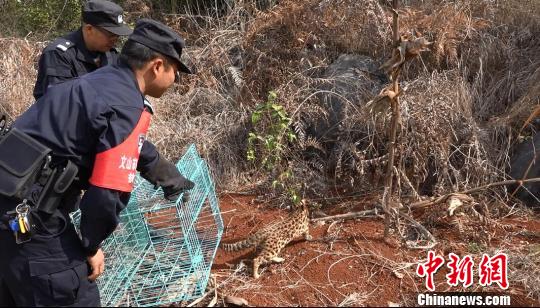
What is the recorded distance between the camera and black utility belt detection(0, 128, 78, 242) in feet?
→ 8.00

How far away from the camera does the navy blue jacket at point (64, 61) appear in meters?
3.98

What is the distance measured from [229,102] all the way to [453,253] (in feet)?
Result: 11.9

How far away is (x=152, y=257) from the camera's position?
3.90 m

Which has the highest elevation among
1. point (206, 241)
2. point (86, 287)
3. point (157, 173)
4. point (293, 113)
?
point (157, 173)

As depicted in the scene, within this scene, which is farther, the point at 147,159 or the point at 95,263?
the point at 147,159

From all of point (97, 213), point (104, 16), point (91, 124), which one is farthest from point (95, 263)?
point (104, 16)

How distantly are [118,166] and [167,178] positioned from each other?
0.69 m

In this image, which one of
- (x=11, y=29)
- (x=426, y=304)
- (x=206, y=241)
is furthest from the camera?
(x=11, y=29)

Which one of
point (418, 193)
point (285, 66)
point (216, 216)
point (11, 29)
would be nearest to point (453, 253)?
point (418, 193)

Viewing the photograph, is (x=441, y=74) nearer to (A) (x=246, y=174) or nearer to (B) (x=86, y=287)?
(A) (x=246, y=174)

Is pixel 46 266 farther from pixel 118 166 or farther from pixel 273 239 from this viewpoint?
pixel 273 239

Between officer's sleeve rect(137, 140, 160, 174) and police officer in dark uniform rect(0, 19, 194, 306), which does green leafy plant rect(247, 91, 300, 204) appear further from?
police officer in dark uniform rect(0, 19, 194, 306)

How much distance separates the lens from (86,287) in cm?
263

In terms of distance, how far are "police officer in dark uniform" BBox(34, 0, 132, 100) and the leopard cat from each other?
1902mm
